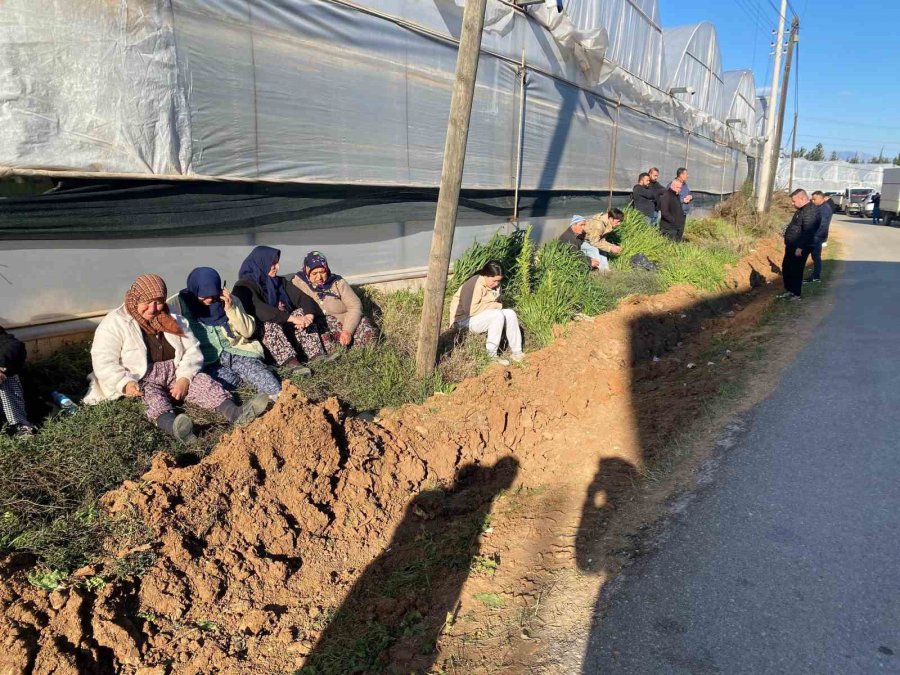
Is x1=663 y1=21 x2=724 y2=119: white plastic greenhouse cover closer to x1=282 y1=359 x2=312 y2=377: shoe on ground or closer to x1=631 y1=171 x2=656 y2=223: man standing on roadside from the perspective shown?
x1=631 y1=171 x2=656 y2=223: man standing on roadside

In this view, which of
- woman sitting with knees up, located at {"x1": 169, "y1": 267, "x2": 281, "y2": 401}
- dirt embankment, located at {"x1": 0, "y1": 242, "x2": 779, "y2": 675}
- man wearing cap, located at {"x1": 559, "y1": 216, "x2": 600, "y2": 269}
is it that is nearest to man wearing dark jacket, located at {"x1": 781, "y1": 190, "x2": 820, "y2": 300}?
man wearing cap, located at {"x1": 559, "y1": 216, "x2": 600, "y2": 269}

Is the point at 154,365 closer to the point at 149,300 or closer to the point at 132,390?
the point at 132,390

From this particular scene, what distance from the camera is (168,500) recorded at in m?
2.87

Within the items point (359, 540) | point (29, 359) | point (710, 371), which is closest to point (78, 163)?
point (29, 359)

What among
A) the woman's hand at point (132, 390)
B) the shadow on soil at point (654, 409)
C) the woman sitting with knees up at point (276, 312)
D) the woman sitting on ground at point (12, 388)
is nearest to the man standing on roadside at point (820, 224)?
the shadow on soil at point (654, 409)

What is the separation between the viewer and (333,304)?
5.29 meters

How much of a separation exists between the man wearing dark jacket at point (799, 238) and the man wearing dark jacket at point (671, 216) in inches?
91.2

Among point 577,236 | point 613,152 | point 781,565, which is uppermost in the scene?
point 613,152

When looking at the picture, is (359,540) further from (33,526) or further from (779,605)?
(779,605)

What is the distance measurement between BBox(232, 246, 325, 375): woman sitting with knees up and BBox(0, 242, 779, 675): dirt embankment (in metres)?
1.13

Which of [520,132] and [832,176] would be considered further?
[832,176]

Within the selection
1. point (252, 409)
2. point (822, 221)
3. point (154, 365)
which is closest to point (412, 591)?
point (252, 409)

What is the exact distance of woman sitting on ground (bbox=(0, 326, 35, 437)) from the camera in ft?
11.1

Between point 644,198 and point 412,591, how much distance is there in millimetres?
9824
